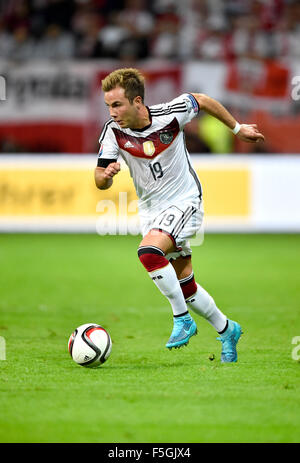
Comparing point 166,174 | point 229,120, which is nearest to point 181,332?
point 166,174

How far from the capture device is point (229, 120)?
21.4 ft

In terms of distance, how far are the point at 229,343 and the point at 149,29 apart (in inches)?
533

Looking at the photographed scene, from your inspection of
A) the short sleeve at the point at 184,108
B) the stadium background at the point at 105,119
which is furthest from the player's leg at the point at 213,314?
the stadium background at the point at 105,119

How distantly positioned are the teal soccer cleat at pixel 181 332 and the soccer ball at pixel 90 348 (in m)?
0.46

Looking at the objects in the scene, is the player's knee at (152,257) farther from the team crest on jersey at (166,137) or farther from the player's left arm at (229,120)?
the player's left arm at (229,120)

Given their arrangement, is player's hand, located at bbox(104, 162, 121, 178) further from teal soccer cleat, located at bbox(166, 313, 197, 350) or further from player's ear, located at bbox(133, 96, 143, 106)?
teal soccer cleat, located at bbox(166, 313, 197, 350)

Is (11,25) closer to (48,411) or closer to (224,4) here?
(224,4)

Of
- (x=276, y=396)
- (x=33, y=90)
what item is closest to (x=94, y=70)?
(x=33, y=90)

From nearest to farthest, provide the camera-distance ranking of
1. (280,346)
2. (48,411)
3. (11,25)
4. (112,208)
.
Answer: (48,411)
(280,346)
(112,208)
(11,25)

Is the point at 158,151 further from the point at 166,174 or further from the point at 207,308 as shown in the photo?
the point at 207,308

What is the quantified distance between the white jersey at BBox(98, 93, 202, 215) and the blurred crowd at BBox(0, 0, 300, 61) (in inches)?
452

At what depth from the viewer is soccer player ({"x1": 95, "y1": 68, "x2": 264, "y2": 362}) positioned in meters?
6.25

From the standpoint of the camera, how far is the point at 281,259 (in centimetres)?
1309

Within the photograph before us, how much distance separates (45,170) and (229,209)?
11.1 feet
